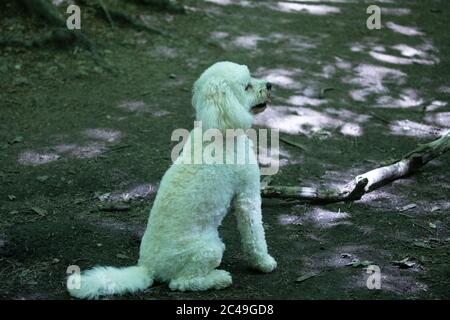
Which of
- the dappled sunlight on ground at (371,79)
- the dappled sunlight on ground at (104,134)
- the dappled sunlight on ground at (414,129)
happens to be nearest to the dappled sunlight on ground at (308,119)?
the dappled sunlight on ground at (414,129)

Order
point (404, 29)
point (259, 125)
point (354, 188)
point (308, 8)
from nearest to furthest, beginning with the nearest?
point (354, 188)
point (259, 125)
point (404, 29)
point (308, 8)

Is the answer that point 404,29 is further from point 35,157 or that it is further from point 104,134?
point 35,157

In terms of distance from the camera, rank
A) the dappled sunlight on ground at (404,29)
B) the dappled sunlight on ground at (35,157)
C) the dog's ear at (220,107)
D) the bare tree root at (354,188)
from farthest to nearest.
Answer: the dappled sunlight on ground at (404,29) < the dappled sunlight on ground at (35,157) < the bare tree root at (354,188) < the dog's ear at (220,107)

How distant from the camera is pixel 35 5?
9.85 meters

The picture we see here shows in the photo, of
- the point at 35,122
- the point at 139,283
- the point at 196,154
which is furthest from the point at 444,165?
the point at 35,122

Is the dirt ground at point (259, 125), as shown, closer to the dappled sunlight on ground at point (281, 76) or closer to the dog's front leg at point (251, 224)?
the dappled sunlight on ground at point (281, 76)

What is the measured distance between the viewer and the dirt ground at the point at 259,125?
16.4ft

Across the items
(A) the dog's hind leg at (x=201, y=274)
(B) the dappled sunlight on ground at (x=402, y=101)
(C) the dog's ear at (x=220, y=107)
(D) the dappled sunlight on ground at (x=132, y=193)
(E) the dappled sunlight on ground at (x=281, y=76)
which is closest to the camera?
(C) the dog's ear at (x=220, y=107)

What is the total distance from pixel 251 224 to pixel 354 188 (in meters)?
1.81

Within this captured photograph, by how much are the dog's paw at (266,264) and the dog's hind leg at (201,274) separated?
37cm

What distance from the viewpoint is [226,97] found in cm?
428

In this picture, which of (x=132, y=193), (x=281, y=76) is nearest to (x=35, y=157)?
(x=132, y=193)

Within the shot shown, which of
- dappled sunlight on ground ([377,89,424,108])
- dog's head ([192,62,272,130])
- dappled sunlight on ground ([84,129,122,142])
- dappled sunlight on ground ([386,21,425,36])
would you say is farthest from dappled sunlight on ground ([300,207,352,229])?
dappled sunlight on ground ([386,21,425,36])

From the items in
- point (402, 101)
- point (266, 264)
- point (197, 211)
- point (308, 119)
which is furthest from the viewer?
point (402, 101)
